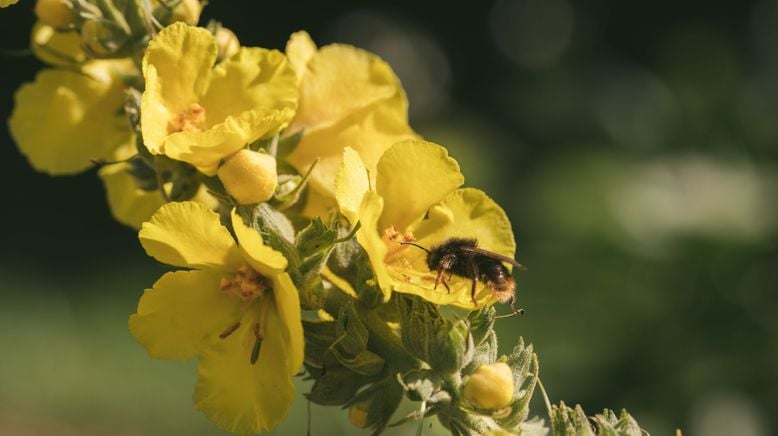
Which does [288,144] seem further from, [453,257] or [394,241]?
[453,257]

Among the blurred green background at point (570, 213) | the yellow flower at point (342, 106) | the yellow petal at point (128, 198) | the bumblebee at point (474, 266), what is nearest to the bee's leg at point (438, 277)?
the bumblebee at point (474, 266)

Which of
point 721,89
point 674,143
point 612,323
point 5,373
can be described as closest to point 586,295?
point 612,323

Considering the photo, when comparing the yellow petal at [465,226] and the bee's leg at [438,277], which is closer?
the bee's leg at [438,277]

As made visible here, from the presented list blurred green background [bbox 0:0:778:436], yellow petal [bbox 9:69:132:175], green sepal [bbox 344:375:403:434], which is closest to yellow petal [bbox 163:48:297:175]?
yellow petal [bbox 9:69:132:175]

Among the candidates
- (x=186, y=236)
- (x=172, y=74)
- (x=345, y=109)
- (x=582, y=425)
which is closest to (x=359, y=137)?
(x=345, y=109)

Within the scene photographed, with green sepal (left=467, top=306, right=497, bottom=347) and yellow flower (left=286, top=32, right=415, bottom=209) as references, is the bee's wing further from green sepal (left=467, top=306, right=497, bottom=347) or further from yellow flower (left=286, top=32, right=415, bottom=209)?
yellow flower (left=286, top=32, right=415, bottom=209)

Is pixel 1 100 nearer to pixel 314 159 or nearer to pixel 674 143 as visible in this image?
pixel 674 143

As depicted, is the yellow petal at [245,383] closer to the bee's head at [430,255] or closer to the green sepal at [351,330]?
the green sepal at [351,330]

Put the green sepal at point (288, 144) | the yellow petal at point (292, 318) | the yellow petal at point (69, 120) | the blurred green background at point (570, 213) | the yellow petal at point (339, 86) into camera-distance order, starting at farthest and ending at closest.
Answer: the blurred green background at point (570, 213), the yellow petal at point (69, 120), the yellow petal at point (339, 86), the green sepal at point (288, 144), the yellow petal at point (292, 318)
